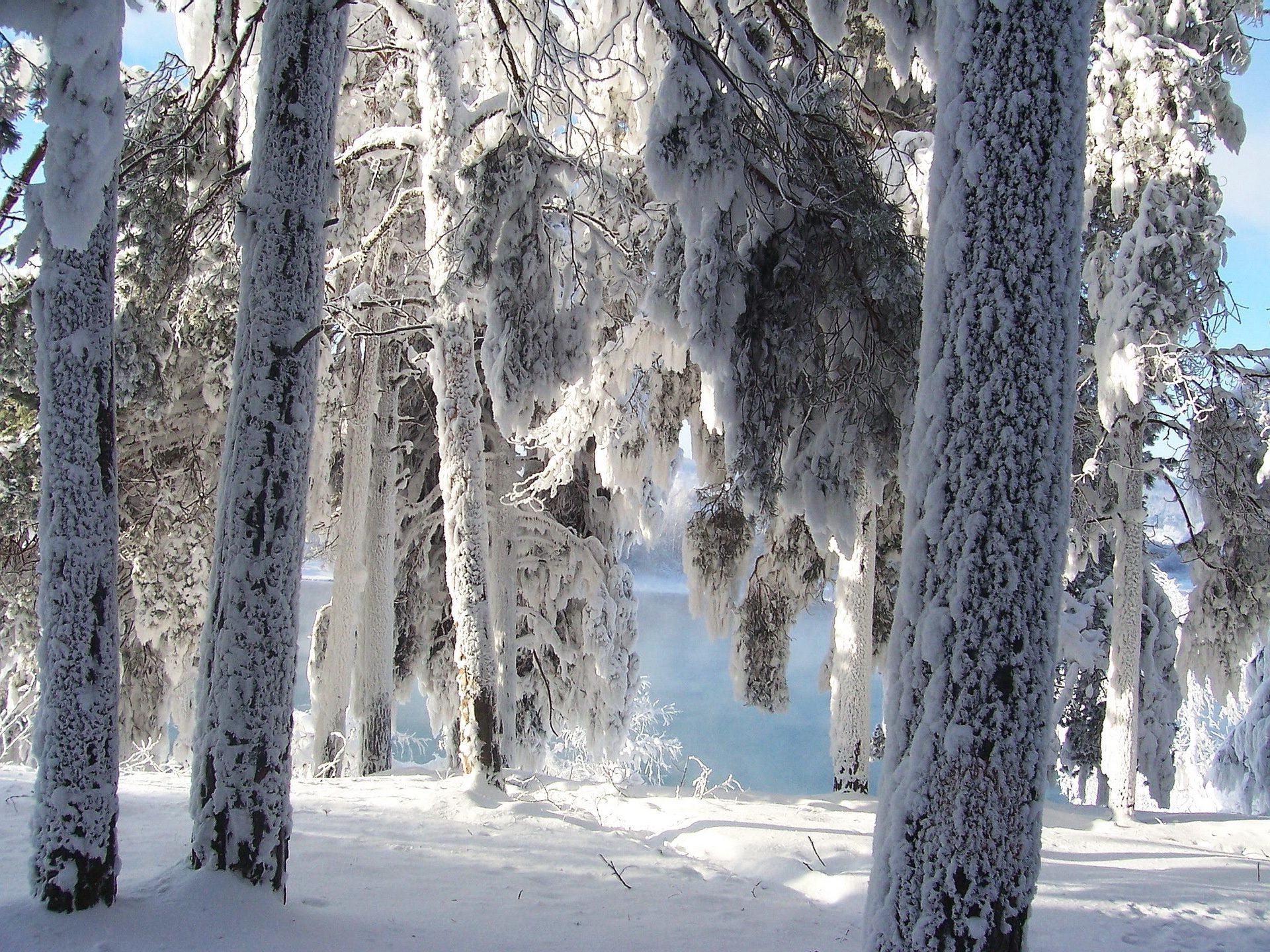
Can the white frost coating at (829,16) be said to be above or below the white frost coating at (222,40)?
below

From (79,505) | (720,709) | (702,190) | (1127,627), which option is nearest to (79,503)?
(79,505)

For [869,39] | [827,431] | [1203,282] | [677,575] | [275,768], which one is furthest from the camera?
[677,575]

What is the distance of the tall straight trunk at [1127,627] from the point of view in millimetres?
9062

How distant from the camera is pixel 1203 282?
8305 mm

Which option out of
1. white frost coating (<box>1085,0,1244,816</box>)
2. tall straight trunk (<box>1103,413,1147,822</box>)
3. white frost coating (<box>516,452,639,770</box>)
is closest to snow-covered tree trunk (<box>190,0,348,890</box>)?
white frost coating (<box>516,452,639,770</box>)

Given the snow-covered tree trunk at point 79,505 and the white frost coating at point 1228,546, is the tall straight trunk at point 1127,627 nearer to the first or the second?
the white frost coating at point 1228,546

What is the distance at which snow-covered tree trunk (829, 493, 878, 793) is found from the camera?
29.8 feet

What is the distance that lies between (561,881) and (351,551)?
5509mm

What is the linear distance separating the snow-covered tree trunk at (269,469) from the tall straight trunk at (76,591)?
0.38m

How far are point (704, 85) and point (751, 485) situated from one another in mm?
2117

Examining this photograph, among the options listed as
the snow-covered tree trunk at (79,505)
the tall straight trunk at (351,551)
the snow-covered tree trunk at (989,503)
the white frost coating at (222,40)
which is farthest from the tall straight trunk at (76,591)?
the tall straight trunk at (351,551)

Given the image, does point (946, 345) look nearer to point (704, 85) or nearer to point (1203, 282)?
point (704, 85)

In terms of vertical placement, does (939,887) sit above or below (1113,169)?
below

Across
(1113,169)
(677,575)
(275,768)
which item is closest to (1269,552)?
(1113,169)
